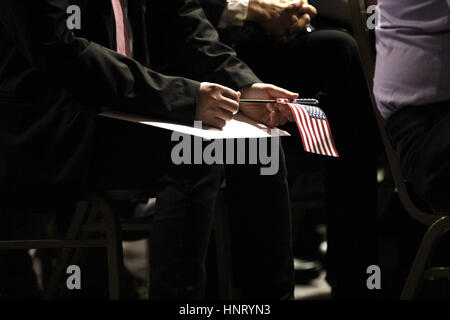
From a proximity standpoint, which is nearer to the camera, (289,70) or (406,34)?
(406,34)

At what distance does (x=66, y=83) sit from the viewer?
142cm

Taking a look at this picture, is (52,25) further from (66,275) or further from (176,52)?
(66,275)

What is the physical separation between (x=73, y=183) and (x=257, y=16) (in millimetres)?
A: 796

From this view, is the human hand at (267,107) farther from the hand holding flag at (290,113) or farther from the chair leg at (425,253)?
the chair leg at (425,253)

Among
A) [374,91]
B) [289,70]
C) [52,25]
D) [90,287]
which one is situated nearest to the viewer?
[52,25]

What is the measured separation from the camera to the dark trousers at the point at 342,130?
1.92 meters

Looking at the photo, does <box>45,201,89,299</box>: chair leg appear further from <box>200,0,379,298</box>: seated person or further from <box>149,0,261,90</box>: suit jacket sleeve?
<box>200,0,379,298</box>: seated person

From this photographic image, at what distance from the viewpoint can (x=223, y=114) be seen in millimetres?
1479

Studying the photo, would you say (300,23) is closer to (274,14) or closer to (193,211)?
(274,14)

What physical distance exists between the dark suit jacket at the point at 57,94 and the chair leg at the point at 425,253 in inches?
20.6

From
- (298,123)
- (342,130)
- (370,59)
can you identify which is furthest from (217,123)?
(342,130)

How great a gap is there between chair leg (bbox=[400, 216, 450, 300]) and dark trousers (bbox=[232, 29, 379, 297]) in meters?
0.43

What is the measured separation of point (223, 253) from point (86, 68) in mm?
783

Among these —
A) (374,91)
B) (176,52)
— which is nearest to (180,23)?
(176,52)
